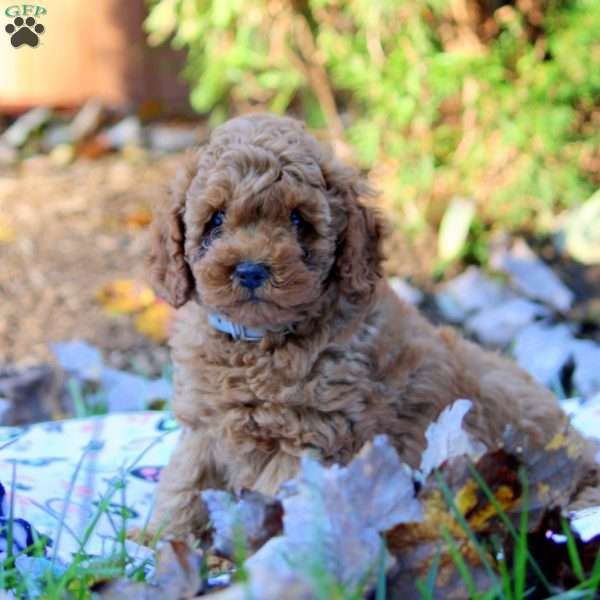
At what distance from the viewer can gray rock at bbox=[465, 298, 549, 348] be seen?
6.14 metres

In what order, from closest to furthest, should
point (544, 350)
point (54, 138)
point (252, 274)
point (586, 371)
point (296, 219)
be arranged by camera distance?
1. point (252, 274)
2. point (296, 219)
3. point (586, 371)
4. point (544, 350)
5. point (54, 138)

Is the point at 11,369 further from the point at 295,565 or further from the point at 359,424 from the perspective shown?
the point at 295,565

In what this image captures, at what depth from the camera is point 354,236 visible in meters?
3.36

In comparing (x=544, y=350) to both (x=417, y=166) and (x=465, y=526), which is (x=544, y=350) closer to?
(x=417, y=166)

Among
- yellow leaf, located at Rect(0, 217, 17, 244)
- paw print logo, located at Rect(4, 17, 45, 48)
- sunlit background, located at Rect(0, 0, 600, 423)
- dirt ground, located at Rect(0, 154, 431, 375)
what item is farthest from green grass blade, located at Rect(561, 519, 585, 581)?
yellow leaf, located at Rect(0, 217, 17, 244)

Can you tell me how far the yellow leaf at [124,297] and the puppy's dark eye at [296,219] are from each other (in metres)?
3.35

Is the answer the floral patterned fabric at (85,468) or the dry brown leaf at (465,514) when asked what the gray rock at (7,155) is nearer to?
the floral patterned fabric at (85,468)

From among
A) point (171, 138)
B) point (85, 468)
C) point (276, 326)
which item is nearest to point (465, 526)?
point (276, 326)

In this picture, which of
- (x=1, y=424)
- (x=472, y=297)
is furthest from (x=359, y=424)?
(x=472, y=297)

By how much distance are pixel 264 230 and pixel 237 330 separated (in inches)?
14.7

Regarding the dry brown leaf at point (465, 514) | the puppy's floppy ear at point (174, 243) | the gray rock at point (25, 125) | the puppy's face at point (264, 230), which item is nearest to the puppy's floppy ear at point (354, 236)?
the puppy's face at point (264, 230)

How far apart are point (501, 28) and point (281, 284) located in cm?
427

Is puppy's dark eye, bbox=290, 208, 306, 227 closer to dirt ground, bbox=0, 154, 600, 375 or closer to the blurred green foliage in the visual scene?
dirt ground, bbox=0, 154, 600, 375

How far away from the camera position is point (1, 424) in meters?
5.07
